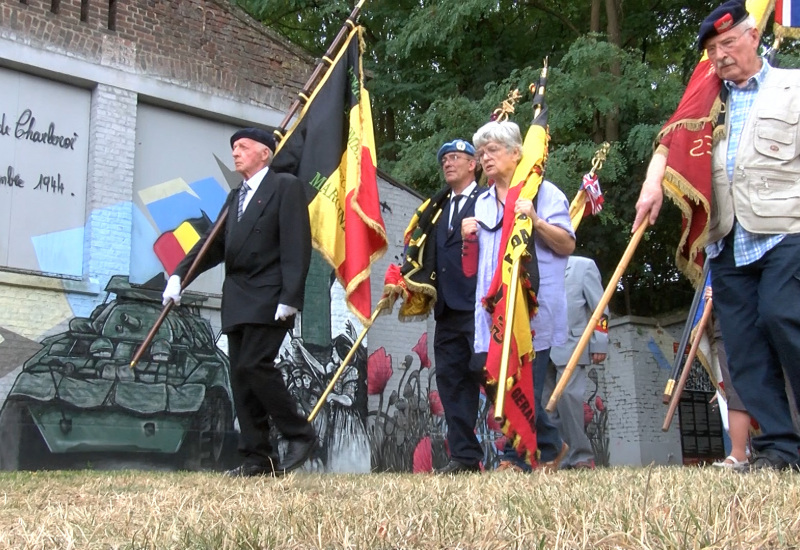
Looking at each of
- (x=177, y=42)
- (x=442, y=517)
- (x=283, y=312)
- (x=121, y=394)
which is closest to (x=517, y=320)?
(x=283, y=312)

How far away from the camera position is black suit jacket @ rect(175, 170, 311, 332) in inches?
216

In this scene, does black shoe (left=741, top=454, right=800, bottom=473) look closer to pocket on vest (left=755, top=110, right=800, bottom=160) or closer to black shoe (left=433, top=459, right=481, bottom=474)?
pocket on vest (left=755, top=110, right=800, bottom=160)

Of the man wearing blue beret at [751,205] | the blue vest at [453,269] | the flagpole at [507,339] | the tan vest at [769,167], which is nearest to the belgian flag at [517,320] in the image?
the flagpole at [507,339]

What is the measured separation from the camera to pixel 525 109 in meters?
13.4

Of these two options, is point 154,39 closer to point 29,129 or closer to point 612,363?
point 29,129

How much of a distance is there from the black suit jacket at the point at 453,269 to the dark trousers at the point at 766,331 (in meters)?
1.92

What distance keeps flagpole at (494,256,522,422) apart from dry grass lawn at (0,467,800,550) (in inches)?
53.4

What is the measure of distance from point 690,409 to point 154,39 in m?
11.4

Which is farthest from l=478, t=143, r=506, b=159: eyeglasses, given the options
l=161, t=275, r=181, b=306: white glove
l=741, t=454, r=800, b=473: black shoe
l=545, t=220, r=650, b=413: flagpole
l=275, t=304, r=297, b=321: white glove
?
l=741, t=454, r=800, b=473: black shoe

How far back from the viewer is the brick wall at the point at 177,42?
9945mm

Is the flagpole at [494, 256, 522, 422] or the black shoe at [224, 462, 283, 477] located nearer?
the flagpole at [494, 256, 522, 422]

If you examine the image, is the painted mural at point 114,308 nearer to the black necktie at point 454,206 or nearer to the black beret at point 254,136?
the black beret at point 254,136

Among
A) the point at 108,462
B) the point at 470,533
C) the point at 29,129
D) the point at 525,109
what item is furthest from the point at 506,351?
the point at 525,109

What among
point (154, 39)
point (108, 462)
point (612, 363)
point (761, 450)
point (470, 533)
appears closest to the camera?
point (470, 533)
